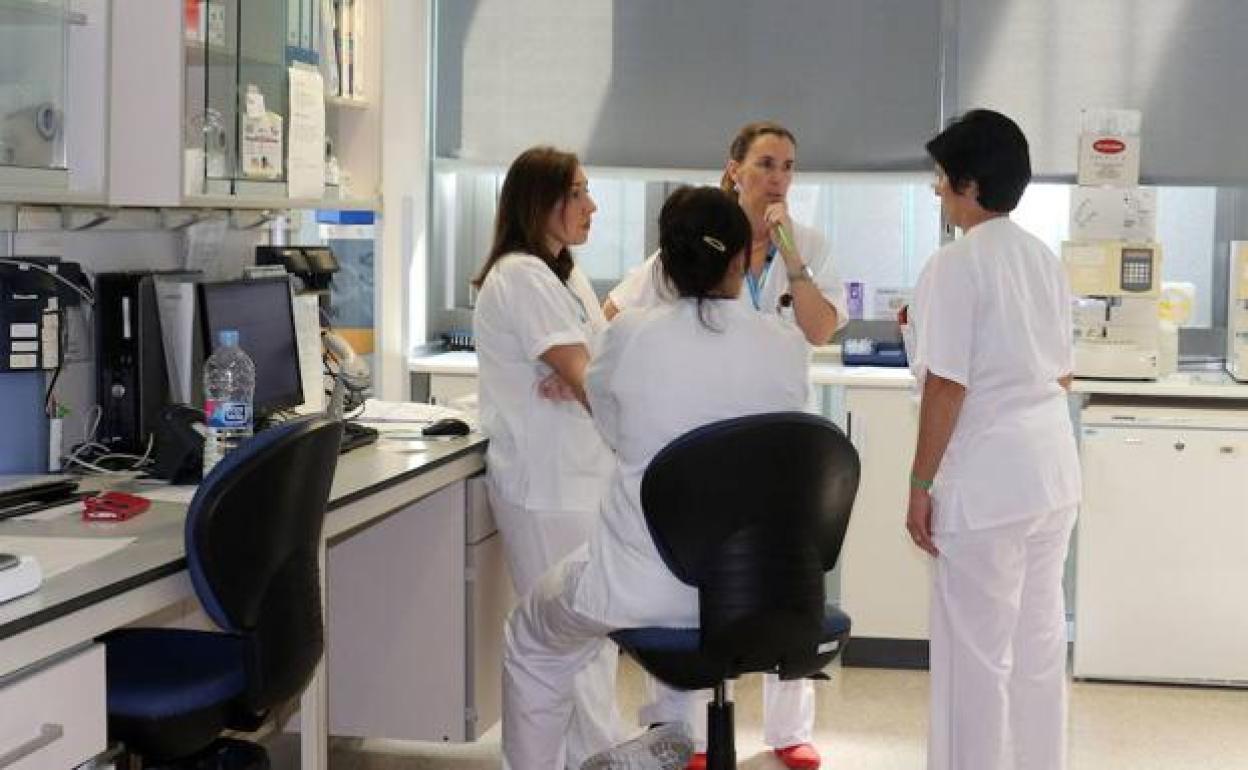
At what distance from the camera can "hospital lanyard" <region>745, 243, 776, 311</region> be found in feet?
13.3

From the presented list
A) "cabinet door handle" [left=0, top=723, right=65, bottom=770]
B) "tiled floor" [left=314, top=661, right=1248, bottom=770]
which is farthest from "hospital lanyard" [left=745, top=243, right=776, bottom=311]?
"cabinet door handle" [left=0, top=723, right=65, bottom=770]

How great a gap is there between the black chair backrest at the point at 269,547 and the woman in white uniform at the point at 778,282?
1.19m

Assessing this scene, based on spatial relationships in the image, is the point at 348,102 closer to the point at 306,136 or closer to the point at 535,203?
the point at 306,136

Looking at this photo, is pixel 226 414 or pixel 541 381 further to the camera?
pixel 541 381

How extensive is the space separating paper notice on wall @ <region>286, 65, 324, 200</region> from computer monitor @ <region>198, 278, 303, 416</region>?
22cm

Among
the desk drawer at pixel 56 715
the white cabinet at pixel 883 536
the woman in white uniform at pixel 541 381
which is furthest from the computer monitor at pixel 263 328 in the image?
the white cabinet at pixel 883 536

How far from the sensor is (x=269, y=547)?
2.71 m

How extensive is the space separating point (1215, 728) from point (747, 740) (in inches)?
48.9

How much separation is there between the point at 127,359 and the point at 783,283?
1.46 meters

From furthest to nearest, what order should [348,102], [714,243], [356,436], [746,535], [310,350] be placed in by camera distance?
1. [348,102]
2. [310,350]
3. [356,436]
4. [714,243]
5. [746,535]

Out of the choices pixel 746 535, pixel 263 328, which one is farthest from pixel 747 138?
pixel 746 535

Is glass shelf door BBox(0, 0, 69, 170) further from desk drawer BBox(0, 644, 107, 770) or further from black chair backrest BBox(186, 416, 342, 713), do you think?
desk drawer BBox(0, 644, 107, 770)

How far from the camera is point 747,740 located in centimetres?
449

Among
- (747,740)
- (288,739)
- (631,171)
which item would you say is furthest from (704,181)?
(288,739)
